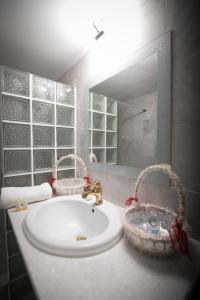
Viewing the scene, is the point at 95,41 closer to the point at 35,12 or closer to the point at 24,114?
the point at 35,12

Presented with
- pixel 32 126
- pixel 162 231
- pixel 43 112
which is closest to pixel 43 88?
pixel 43 112

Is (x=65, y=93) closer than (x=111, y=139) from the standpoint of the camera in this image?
No

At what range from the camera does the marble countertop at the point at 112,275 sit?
0.42 metres

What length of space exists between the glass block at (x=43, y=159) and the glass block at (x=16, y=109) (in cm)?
29

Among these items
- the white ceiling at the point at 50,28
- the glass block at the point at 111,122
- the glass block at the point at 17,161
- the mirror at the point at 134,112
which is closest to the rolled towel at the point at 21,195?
the glass block at the point at 17,161

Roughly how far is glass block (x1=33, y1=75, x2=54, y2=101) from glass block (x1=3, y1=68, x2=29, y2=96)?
0.06 m

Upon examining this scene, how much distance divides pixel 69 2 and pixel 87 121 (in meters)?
0.75

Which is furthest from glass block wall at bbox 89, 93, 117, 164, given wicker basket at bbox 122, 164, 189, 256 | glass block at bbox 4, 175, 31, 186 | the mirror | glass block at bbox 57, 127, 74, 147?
glass block at bbox 4, 175, 31, 186

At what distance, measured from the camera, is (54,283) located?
45 cm

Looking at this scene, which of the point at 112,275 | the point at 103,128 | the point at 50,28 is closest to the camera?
the point at 112,275

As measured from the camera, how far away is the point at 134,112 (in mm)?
922

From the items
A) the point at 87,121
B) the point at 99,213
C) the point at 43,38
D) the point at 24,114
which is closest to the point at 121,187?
the point at 99,213

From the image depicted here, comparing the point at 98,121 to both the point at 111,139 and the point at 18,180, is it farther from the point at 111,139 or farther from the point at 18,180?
the point at 18,180

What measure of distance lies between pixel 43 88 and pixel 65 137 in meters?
0.46
